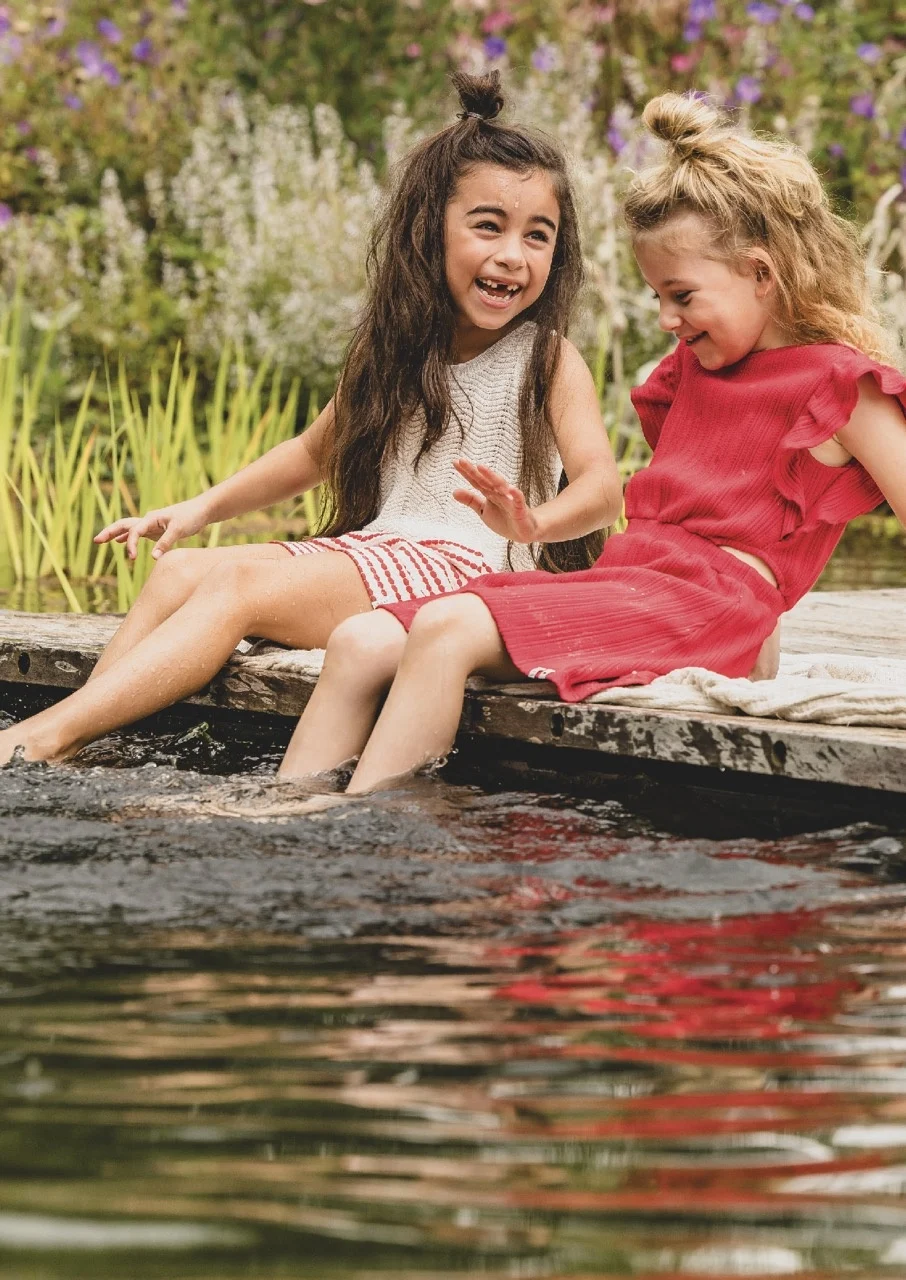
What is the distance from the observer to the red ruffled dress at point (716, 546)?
10.6ft

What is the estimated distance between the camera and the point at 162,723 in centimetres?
397

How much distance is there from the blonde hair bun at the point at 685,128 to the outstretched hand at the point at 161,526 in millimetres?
1191

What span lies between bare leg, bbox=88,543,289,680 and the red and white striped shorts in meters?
0.15

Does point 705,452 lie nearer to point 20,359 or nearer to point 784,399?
point 784,399

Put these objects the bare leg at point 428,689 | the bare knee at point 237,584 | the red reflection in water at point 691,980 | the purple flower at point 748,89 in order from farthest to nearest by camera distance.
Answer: the purple flower at point 748,89 < the bare knee at point 237,584 < the bare leg at point 428,689 < the red reflection in water at point 691,980

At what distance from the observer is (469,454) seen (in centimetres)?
394

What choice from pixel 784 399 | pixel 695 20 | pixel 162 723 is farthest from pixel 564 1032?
pixel 695 20

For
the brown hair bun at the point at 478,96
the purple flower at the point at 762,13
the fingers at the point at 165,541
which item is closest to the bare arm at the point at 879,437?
the brown hair bun at the point at 478,96

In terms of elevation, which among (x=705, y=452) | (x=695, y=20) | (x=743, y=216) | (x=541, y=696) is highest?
(x=695, y=20)

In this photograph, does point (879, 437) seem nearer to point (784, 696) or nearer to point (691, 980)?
point (784, 696)

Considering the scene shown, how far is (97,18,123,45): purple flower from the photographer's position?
880 cm

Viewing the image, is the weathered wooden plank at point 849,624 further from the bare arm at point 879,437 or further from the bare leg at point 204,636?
the bare leg at point 204,636

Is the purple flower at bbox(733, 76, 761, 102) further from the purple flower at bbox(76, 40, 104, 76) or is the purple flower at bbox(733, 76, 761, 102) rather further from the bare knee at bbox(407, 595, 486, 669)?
the bare knee at bbox(407, 595, 486, 669)

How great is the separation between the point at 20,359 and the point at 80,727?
3919 millimetres
